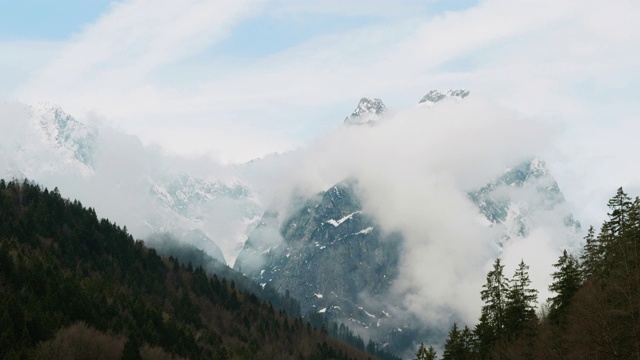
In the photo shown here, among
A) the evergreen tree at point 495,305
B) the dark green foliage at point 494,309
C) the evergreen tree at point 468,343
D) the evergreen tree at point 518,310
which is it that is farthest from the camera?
the evergreen tree at point 468,343

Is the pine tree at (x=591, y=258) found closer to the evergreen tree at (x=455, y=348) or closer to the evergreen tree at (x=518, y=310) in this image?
the evergreen tree at (x=518, y=310)

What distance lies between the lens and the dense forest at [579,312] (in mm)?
65500

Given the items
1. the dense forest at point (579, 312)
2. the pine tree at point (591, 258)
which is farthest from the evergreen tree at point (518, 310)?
the pine tree at point (591, 258)

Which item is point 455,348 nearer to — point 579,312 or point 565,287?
point 565,287

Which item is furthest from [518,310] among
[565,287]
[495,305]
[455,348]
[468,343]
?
[455,348]

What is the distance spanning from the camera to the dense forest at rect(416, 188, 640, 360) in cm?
6550

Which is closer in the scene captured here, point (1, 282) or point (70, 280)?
point (1, 282)

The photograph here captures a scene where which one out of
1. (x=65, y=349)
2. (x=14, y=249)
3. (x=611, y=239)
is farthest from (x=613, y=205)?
(x=14, y=249)

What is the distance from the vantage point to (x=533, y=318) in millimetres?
110750

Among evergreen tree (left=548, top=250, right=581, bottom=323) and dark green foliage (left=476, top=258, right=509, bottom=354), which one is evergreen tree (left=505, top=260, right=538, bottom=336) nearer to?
dark green foliage (left=476, top=258, right=509, bottom=354)

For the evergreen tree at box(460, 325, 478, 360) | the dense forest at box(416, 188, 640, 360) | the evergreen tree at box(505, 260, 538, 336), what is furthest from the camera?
the evergreen tree at box(460, 325, 478, 360)

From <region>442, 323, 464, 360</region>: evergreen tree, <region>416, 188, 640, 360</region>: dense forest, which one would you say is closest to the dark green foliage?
<region>416, 188, 640, 360</region>: dense forest

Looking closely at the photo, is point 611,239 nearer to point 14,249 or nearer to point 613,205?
point 613,205

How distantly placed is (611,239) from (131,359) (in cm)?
6752
